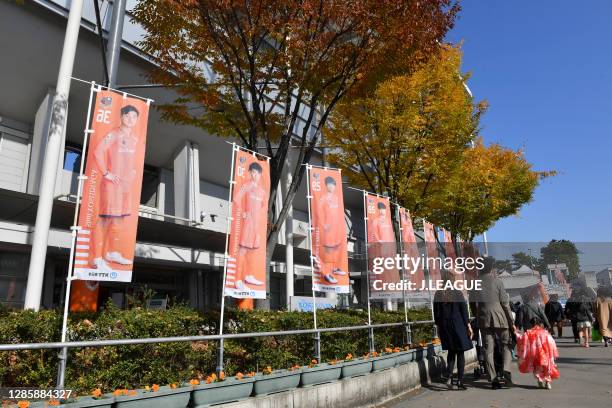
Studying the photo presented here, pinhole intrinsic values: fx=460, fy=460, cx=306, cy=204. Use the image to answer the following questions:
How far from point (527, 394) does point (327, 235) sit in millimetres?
4175

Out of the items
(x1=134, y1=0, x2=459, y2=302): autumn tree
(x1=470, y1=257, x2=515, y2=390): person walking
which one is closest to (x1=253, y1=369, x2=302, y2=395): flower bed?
(x1=134, y1=0, x2=459, y2=302): autumn tree

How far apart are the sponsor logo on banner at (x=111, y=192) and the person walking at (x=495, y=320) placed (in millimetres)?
6050

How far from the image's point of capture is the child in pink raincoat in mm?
7895

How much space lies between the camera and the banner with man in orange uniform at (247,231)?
6593 mm

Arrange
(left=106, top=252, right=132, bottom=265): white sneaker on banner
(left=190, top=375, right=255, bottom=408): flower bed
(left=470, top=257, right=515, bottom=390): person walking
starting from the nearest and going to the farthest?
(left=190, top=375, right=255, bottom=408): flower bed, (left=106, top=252, right=132, bottom=265): white sneaker on banner, (left=470, top=257, right=515, bottom=390): person walking

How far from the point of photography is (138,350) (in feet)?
16.9

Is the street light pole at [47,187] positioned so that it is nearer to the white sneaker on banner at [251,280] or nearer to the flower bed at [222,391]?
the white sneaker on banner at [251,280]

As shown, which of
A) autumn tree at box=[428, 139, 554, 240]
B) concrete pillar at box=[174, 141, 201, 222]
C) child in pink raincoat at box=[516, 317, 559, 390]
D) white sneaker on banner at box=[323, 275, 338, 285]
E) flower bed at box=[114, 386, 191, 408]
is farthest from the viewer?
autumn tree at box=[428, 139, 554, 240]

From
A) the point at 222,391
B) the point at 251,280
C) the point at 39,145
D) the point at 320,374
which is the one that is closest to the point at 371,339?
the point at 320,374

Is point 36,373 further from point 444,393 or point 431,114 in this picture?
point 431,114

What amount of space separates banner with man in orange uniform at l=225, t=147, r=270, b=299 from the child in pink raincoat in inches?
194

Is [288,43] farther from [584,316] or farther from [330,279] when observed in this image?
[584,316]

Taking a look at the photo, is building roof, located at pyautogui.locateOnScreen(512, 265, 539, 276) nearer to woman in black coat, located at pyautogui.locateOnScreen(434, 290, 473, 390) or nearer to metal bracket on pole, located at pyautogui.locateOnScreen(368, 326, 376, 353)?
woman in black coat, located at pyautogui.locateOnScreen(434, 290, 473, 390)

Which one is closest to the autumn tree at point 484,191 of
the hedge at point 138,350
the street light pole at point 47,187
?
the hedge at point 138,350
